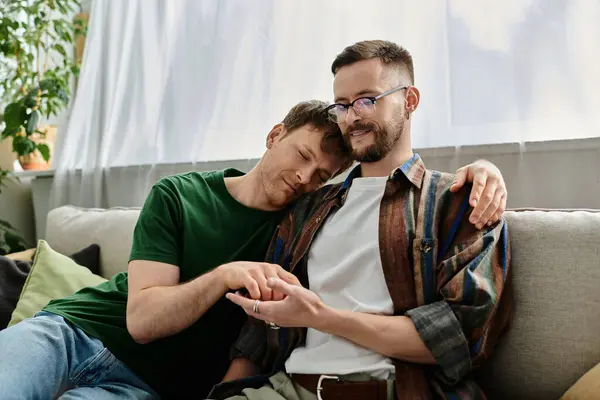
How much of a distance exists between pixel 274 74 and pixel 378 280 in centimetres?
121

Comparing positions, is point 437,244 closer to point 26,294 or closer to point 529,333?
point 529,333

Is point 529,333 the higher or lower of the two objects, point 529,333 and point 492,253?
the lower

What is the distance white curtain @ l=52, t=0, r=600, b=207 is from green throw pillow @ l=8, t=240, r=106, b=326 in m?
0.76

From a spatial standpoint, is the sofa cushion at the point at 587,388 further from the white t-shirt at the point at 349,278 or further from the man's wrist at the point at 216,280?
the man's wrist at the point at 216,280

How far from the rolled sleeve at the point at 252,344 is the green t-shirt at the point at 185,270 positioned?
0.09 metres

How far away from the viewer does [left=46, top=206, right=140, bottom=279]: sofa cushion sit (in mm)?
2162

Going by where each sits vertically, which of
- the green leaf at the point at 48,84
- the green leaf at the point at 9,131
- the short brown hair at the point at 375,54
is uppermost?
the green leaf at the point at 48,84

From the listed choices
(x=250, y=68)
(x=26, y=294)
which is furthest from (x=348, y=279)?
(x=250, y=68)

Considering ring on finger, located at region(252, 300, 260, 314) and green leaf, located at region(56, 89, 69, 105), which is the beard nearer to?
ring on finger, located at region(252, 300, 260, 314)

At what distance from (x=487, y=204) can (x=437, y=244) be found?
14 centimetres

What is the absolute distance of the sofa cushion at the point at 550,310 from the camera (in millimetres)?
1270

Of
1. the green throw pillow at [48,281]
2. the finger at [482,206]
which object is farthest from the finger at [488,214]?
the green throw pillow at [48,281]

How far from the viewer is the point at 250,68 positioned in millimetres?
2393

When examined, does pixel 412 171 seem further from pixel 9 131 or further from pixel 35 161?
pixel 35 161
